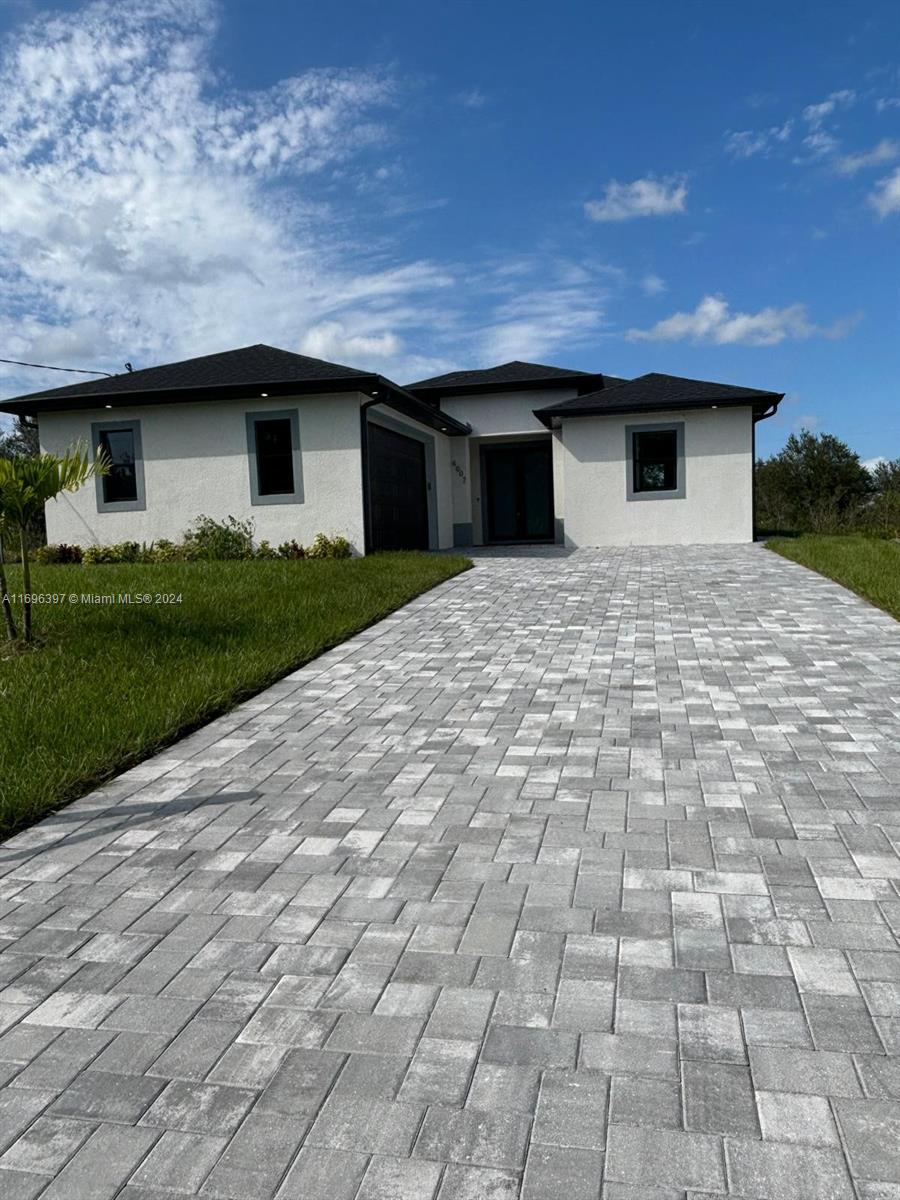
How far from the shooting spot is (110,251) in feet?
88.7

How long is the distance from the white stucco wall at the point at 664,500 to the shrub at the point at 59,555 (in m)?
10.8

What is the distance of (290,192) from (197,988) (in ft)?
53.7

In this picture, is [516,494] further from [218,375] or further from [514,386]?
[218,375]

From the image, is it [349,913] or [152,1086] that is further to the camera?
[349,913]

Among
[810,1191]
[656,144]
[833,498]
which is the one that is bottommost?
[810,1191]

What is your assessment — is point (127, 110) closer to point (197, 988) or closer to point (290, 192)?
point (290, 192)

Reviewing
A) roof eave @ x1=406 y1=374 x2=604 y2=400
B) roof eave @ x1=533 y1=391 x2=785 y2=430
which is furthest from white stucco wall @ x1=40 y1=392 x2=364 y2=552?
roof eave @ x1=406 y1=374 x2=604 y2=400

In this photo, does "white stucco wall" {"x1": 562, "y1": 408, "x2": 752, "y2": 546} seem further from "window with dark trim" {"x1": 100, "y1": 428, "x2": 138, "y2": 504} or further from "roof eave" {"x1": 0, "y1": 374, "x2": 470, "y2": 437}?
"window with dark trim" {"x1": 100, "y1": 428, "x2": 138, "y2": 504}

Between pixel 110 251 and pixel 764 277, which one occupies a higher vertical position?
pixel 110 251

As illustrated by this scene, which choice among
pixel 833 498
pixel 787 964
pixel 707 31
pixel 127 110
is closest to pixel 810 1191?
pixel 787 964

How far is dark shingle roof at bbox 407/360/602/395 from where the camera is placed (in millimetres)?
21781

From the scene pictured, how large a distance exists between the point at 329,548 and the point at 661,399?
8463 millimetres

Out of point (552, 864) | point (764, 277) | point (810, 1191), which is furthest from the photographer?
point (764, 277)

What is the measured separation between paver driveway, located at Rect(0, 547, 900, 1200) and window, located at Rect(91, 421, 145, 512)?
13.1 meters
